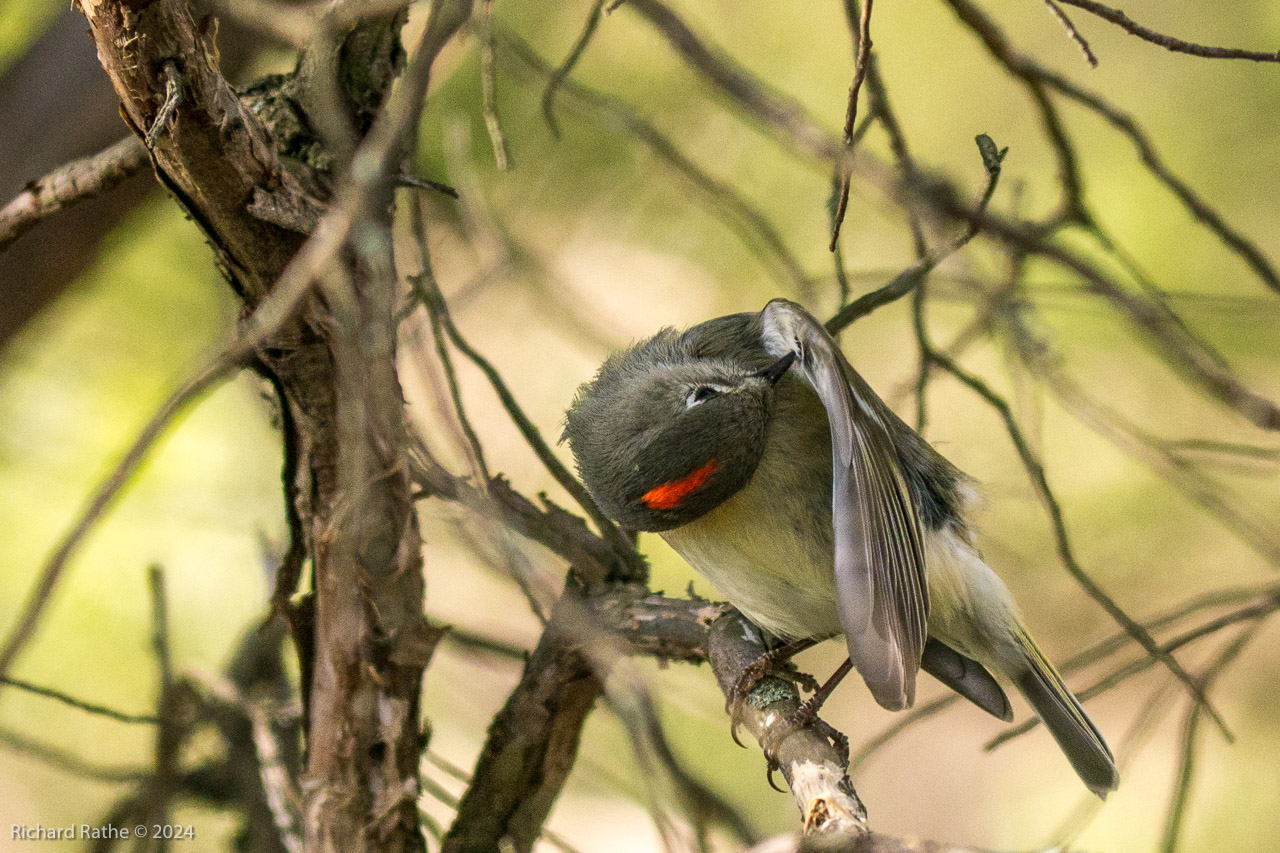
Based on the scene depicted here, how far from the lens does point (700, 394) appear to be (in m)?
2.39

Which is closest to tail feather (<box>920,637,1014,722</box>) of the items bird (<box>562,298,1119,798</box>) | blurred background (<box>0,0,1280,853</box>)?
bird (<box>562,298,1119,798</box>)

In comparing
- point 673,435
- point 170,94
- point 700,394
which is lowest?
point 170,94

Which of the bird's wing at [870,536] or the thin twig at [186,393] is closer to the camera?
the thin twig at [186,393]

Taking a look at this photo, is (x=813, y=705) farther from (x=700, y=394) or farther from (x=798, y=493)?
(x=700, y=394)

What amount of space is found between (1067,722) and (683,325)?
81.1 inches

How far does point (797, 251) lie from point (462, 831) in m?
2.84

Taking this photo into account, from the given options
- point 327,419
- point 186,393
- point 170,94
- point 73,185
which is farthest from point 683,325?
point 186,393

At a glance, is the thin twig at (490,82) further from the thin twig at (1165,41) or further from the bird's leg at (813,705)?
the bird's leg at (813,705)

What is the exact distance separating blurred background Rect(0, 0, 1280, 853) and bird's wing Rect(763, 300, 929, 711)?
3.97 feet

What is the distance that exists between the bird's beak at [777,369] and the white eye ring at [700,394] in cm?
11

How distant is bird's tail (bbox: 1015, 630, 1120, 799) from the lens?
2.55 meters

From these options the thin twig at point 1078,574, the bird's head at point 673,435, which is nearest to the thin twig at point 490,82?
the bird's head at point 673,435

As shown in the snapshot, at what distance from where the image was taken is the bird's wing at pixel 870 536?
1688 millimetres

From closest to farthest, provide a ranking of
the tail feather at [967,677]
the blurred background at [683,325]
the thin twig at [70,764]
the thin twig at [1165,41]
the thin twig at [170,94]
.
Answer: the thin twig at [170,94], the thin twig at [1165,41], the thin twig at [70,764], the tail feather at [967,677], the blurred background at [683,325]
